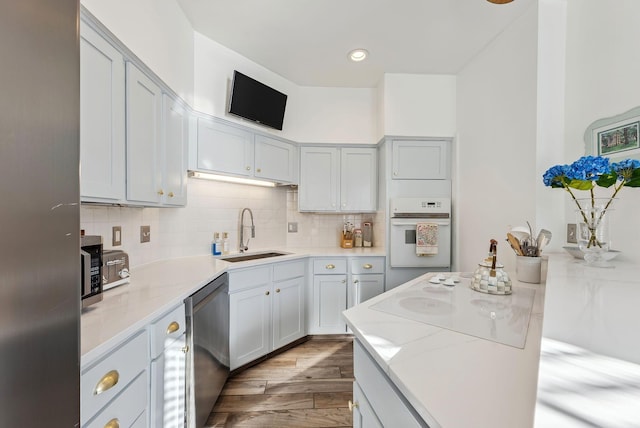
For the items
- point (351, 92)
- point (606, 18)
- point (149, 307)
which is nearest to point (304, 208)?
point (351, 92)

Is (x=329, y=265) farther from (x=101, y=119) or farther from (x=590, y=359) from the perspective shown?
(x=590, y=359)

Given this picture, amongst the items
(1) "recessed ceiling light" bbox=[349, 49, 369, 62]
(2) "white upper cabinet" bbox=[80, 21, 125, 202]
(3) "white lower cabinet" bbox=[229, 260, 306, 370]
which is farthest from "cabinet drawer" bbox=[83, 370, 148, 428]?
(1) "recessed ceiling light" bbox=[349, 49, 369, 62]

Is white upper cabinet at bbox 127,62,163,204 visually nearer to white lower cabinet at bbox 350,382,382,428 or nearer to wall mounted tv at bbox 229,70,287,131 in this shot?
wall mounted tv at bbox 229,70,287,131

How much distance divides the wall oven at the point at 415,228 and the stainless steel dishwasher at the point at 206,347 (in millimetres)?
1678

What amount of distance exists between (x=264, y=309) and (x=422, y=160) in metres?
2.13

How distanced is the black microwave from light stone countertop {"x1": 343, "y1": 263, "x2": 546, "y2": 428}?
1004mm

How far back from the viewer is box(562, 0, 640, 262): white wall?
140 cm

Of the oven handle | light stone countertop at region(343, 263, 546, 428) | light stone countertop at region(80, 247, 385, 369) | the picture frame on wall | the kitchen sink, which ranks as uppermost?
the picture frame on wall

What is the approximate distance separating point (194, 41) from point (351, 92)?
1.69 meters

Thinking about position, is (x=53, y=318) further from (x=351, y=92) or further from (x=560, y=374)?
(x=351, y=92)

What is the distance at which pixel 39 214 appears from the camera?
16.2 inches

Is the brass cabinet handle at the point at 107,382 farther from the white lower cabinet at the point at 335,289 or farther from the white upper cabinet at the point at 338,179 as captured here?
the white upper cabinet at the point at 338,179

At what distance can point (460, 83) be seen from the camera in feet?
9.02

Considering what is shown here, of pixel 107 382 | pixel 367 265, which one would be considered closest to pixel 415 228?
pixel 367 265
